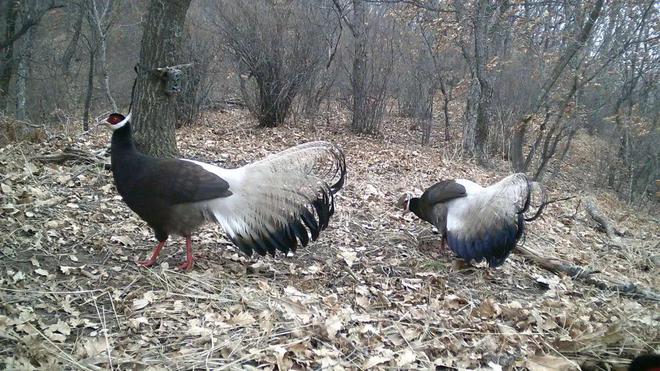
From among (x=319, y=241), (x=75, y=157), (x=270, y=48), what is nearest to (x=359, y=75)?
(x=270, y=48)

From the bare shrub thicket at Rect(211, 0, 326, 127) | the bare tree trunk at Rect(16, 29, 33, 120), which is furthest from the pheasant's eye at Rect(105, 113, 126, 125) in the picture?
the bare tree trunk at Rect(16, 29, 33, 120)

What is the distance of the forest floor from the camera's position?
2.93 meters

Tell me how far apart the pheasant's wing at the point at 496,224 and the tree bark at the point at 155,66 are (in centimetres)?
365

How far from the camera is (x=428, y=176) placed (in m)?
8.14

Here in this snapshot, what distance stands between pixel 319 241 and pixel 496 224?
170 cm

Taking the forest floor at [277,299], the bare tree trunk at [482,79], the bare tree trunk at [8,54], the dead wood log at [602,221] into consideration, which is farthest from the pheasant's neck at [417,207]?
the bare tree trunk at [8,54]

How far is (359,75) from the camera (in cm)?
1129

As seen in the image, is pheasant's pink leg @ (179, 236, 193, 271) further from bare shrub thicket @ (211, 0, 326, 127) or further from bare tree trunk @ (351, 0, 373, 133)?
bare tree trunk @ (351, 0, 373, 133)

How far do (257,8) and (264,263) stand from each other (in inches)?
300

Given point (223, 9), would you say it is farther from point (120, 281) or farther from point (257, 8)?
point (120, 281)

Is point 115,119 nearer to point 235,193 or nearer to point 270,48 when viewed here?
point 235,193

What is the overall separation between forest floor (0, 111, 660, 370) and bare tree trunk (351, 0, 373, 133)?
225 inches

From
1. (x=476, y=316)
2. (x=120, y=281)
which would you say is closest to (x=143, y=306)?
(x=120, y=281)

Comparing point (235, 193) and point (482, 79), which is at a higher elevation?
point (482, 79)
